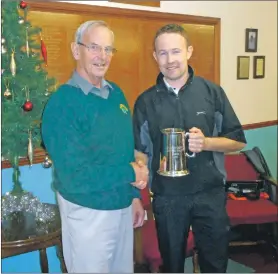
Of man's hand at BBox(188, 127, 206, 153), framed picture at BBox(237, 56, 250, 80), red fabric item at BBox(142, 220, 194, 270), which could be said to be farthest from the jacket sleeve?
framed picture at BBox(237, 56, 250, 80)

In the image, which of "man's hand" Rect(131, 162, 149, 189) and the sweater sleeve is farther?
"man's hand" Rect(131, 162, 149, 189)

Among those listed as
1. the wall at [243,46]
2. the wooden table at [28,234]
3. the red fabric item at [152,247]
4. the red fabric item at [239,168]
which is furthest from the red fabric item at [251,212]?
the wooden table at [28,234]

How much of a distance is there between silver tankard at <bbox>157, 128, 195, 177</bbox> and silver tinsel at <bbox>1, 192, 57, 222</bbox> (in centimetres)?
75

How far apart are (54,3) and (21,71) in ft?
2.03

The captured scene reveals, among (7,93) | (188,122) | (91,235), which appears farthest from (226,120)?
(7,93)

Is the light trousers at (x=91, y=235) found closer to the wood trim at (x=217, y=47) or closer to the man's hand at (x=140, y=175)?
the man's hand at (x=140, y=175)

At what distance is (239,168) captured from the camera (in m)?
3.47

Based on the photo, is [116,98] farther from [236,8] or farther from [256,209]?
[236,8]

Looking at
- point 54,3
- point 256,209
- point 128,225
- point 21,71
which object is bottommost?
point 256,209

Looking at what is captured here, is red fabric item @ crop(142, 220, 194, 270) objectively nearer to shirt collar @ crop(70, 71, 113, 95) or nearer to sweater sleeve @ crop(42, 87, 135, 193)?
sweater sleeve @ crop(42, 87, 135, 193)

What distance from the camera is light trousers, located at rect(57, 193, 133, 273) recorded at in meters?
1.72

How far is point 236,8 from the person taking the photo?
379 cm

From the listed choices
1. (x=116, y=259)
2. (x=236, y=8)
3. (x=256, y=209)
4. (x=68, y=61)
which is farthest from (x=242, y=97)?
(x=116, y=259)

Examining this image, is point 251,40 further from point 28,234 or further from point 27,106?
A: point 28,234
